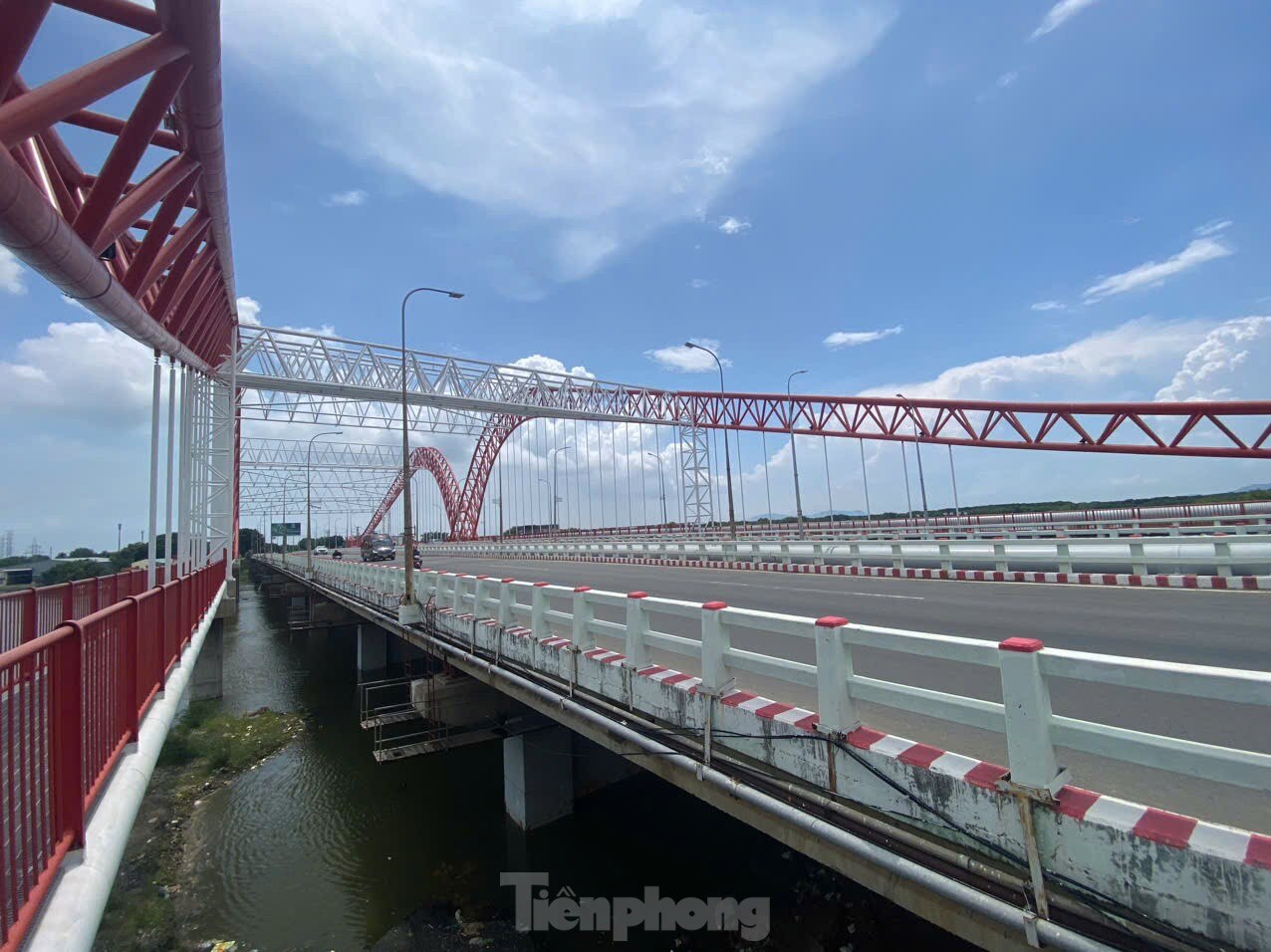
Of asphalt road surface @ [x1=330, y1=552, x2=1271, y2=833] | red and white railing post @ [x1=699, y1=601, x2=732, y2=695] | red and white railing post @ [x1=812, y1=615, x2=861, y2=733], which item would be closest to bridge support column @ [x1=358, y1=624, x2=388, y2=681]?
asphalt road surface @ [x1=330, y1=552, x2=1271, y2=833]

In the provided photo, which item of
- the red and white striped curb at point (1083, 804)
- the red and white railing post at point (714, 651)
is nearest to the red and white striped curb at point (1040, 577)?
the red and white railing post at point (714, 651)

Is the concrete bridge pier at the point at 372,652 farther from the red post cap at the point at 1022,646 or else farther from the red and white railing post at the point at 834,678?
the red post cap at the point at 1022,646

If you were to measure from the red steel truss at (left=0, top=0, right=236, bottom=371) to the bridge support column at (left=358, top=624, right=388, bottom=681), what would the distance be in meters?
18.6

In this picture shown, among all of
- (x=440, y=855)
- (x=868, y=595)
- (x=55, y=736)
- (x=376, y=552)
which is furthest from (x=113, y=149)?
(x=376, y=552)

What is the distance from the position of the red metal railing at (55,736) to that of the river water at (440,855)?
690 centimetres

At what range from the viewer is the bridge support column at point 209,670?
22.8 metres

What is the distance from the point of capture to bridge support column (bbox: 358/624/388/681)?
26359 millimetres

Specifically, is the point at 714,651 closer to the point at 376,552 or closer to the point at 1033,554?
the point at 1033,554

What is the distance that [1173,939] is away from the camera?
2.85 m

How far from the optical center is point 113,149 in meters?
5.89

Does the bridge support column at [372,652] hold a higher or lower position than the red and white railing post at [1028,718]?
lower

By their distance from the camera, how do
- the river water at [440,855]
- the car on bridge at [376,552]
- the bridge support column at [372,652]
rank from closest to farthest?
the river water at [440,855] → the bridge support column at [372,652] → the car on bridge at [376,552]

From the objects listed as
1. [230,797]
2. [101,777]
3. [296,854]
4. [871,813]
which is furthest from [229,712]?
[871,813]

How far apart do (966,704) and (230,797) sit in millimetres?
16866
